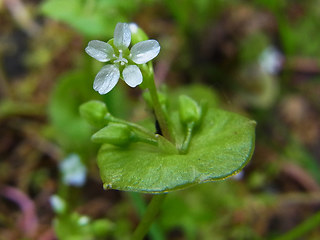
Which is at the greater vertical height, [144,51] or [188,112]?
[144,51]

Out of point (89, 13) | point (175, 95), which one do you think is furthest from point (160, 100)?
point (175, 95)

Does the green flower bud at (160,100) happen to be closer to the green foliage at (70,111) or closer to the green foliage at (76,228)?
the green foliage at (76,228)

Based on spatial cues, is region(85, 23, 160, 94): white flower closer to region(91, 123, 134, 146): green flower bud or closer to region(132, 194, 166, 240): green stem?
region(91, 123, 134, 146): green flower bud

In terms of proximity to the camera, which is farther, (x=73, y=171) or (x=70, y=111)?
(x=70, y=111)

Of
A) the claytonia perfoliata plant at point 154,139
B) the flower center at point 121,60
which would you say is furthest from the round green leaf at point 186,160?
the flower center at point 121,60

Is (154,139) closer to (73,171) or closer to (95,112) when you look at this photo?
(95,112)

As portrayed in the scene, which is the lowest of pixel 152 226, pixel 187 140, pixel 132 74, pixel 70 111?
pixel 152 226
